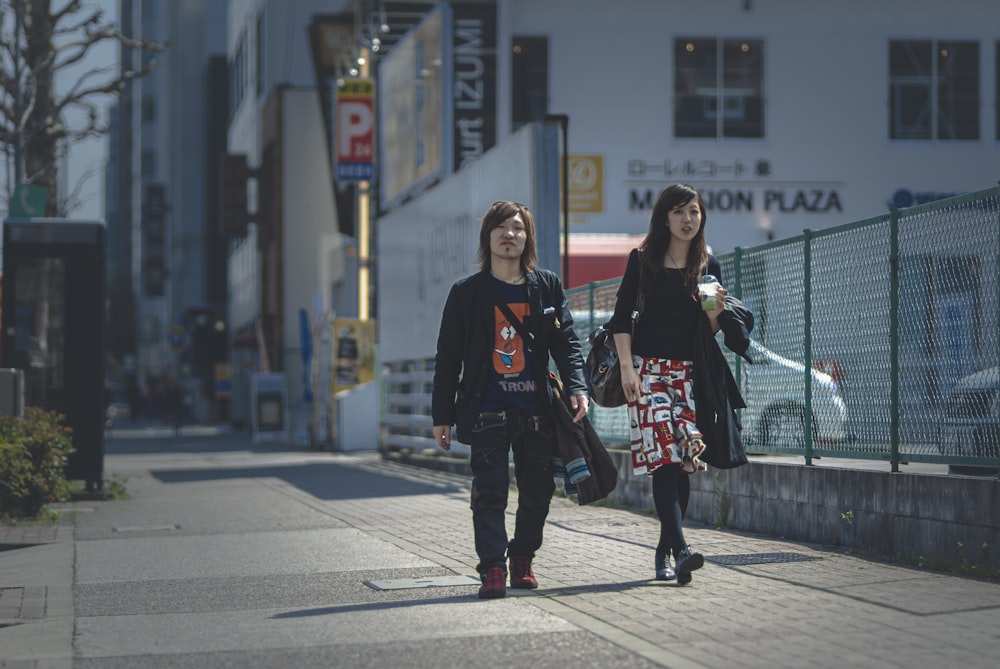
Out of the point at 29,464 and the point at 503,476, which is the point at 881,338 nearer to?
the point at 503,476

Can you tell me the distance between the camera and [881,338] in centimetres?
888

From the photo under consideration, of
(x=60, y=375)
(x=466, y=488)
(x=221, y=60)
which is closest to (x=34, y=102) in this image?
(x=60, y=375)

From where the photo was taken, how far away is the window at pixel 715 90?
105ft

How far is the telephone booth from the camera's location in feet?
50.4

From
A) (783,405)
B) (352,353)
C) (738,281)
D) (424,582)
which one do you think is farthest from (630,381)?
(352,353)

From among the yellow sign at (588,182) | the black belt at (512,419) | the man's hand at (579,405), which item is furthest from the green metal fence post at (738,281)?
the yellow sign at (588,182)

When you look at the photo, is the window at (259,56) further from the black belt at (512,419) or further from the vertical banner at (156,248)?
the black belt at (512,419)

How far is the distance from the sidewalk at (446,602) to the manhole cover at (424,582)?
11 mm

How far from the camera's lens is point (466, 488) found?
1600 cm

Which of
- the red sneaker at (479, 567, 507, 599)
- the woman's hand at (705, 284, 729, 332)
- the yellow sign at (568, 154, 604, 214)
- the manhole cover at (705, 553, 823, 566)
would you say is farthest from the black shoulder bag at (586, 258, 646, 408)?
the yellow sign at (568, 154, 604, 214)

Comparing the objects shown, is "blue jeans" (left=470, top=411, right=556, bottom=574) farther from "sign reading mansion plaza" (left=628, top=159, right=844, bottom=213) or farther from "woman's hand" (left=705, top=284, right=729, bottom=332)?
"sign reading mansion plaza" (left=628, top=159, right=844, bottom=213)

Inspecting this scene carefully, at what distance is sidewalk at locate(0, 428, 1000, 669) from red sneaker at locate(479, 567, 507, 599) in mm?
77

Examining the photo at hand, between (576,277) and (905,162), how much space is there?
342 inches

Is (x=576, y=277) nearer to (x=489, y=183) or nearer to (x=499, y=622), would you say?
(x=489, y=183)
